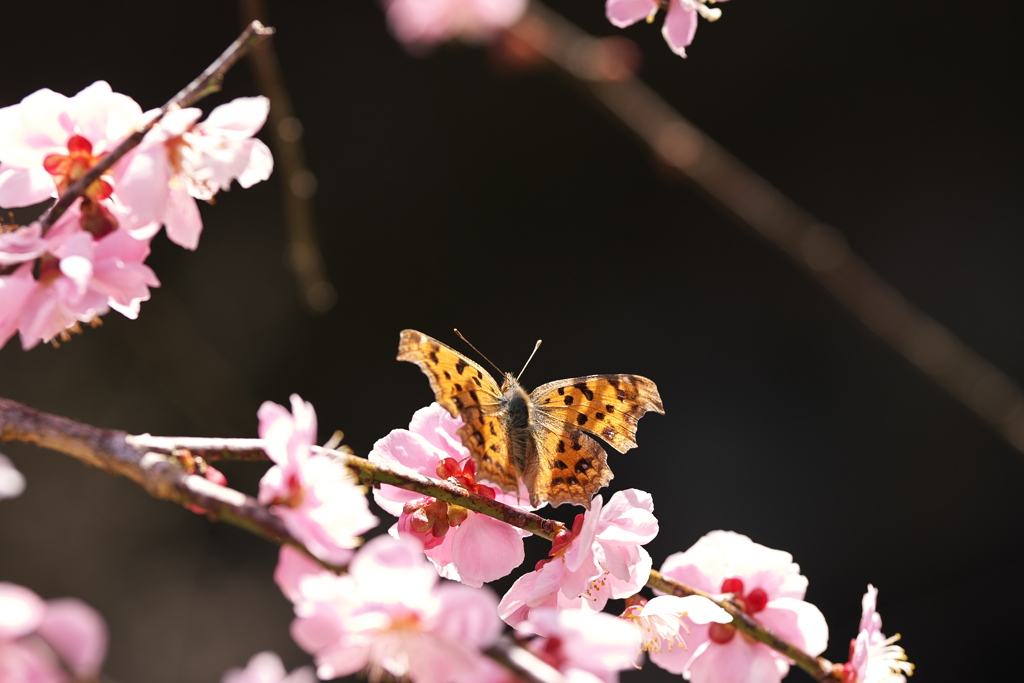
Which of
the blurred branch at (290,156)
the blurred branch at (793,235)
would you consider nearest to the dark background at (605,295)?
the blurred branch at (793,235)

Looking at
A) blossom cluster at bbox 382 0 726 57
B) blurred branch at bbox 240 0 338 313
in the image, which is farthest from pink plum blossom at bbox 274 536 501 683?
blossom cluster at bbox 382 0 726 57

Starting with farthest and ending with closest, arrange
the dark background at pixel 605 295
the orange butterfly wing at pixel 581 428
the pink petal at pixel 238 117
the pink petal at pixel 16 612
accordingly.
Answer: the dark background at pixel 605 295 → the orange butterfly wing at pixel 581 428 → the pink petal at pixel 238 117 → the pink petal at pixel 16 612

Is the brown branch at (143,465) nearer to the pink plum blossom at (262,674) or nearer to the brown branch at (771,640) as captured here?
the pink plum blossom at (262,674)

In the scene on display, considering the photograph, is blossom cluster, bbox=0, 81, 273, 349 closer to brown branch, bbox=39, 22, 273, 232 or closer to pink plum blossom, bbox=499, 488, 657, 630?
brown branch, bbox=39, 22, 273, 232

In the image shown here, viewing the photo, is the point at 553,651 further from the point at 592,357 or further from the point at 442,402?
the point at 592,357

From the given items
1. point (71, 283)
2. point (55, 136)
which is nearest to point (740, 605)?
point (71, 283)

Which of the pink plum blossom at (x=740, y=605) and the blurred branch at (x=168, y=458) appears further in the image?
the pink plum blossom at (x=740, y=605)

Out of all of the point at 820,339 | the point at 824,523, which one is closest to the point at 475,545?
the point at 824,523
